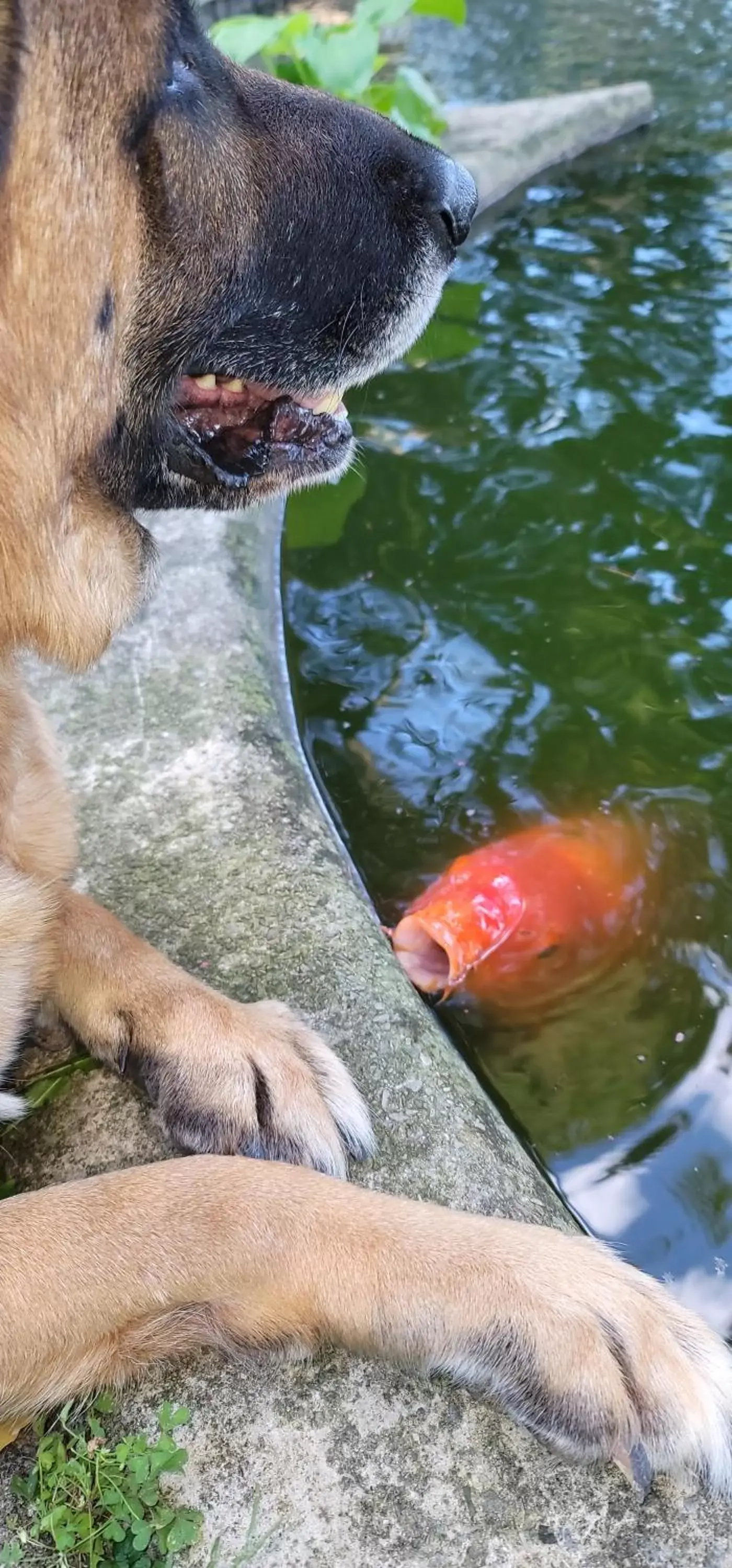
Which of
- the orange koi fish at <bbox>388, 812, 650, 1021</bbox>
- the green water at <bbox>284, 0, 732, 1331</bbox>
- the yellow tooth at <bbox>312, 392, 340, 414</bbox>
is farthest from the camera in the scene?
the orange koi fish at <bbox>388, 812, 650, 1021</bbox>

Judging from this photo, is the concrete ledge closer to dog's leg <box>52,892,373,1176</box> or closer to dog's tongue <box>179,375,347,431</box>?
dog's tongue <box>179,375,347,431</box>

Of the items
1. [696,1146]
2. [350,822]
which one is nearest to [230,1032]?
[696,1146]

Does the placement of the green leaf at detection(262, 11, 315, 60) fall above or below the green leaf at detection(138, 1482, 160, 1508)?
above

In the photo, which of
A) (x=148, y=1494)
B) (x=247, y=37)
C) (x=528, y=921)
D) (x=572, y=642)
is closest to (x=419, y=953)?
(x=528, y=921)

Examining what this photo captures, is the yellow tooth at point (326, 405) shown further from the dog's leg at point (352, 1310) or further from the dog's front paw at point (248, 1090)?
the dog's leg at point (352, 1310)

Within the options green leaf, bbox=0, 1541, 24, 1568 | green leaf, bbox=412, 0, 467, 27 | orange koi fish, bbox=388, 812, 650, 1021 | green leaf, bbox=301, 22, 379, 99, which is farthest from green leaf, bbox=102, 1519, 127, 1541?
green leaf, bbox=412, 0, 467, 27

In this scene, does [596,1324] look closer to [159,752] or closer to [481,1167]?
[481,1167]

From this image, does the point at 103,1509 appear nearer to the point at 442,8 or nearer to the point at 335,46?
the point at 335,46
